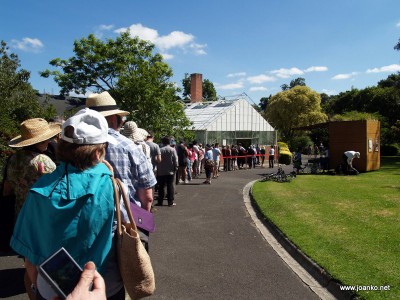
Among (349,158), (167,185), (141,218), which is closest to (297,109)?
(349,158)

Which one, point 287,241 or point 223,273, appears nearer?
point 223,273

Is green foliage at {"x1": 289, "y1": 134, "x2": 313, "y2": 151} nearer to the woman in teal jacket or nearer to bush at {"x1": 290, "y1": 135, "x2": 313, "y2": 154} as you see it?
bush at {"x1": 290, "y1": 135, "x2": 313, "y2": 154}

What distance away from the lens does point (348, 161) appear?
63.3 ft

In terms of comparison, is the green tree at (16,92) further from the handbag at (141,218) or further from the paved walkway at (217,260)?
the handbag at (141,218)

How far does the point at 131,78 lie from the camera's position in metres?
18.4

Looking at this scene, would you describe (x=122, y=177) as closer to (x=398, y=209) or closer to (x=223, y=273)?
(x=223, y=273)

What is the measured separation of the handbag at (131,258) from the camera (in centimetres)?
209

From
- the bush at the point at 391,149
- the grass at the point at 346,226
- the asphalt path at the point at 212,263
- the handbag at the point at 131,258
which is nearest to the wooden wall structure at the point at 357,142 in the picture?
the grass at the point at 346,226

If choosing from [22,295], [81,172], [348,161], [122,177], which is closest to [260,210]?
[22,295]

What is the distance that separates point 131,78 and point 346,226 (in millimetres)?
13418

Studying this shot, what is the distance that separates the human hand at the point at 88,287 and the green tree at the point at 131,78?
16.9 m

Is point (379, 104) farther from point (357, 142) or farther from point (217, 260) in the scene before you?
point (217, 260)

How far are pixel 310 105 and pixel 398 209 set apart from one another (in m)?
43.0

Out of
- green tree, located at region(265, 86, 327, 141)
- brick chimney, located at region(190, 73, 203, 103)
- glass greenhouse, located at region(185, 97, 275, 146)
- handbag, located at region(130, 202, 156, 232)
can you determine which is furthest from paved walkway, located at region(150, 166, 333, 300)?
green tree, located at region(265, 86, 327, 141)
